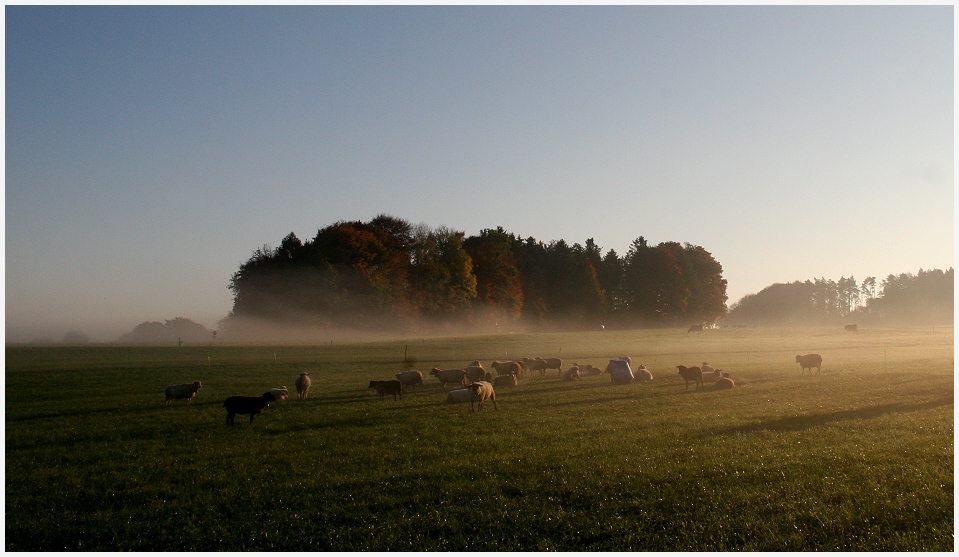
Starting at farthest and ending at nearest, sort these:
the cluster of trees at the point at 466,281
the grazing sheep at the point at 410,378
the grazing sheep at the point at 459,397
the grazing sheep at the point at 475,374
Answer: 1. the cluster of trees at the point at 466,281
2. the grazing sheep at the point at 475,374
3. the grazing sheep at the point at 410,378
4. the grazing sheep at the point at 459,397

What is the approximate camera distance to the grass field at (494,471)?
975 cm

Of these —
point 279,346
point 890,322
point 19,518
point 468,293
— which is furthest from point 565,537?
point 890,322

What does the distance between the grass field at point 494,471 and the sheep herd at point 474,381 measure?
748 millimetres

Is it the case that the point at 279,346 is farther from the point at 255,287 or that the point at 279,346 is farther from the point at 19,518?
the point at 19,518

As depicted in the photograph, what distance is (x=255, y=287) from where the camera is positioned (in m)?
85.8

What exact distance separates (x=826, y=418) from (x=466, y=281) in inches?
3184

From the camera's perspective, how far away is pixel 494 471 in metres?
13.3

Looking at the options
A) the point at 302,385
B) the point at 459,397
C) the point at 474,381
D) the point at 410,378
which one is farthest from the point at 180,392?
the point at 474,381

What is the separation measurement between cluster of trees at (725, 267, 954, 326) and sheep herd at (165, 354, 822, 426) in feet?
410

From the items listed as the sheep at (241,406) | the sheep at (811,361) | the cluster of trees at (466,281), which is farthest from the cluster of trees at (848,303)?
the sheep at (241,406)

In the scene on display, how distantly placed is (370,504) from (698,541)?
219 inches

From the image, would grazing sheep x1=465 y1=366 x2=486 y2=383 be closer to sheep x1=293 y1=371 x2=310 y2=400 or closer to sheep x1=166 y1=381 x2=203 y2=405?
sheep x1=293 y1=371 x2=310 y2=400

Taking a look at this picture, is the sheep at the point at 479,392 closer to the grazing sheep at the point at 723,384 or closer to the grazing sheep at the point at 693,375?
the grazing sheep at the point at 693,375

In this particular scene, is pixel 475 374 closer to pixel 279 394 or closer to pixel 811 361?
pixel 279 394
